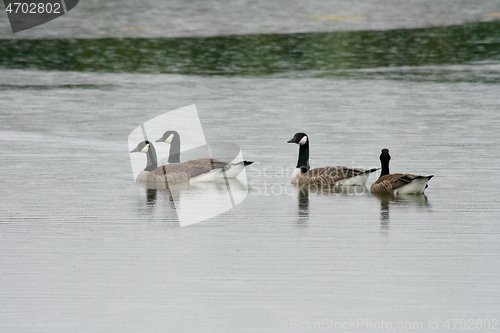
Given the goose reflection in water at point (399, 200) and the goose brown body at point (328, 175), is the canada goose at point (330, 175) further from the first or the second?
the goose reflection in water at point (399, 200)

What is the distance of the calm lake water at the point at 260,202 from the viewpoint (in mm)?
6863

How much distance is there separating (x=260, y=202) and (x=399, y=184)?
196 cm

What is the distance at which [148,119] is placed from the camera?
1878 cm

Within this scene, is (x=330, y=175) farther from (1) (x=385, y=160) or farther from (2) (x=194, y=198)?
(2) (x=194, y=198)

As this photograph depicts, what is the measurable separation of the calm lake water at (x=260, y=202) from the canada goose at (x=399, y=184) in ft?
0.65

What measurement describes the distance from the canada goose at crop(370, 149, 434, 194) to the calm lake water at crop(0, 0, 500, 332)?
7.8 inches

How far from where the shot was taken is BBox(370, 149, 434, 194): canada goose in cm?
1116

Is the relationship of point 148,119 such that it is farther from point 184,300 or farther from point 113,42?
point 113,42

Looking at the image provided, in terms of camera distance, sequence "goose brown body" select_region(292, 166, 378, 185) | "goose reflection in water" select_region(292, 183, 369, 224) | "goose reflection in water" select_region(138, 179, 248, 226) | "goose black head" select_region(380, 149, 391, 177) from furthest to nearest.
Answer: "goose brown body" select_region(292, 166, 378, 185), "goose black head" select_region(380, 149, 391, 177), "goose reflection in water" select_region(292, 183, 369, 224), "goose reflection in water" select_region(138, 179, 248, 226)

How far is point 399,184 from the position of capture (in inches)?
444

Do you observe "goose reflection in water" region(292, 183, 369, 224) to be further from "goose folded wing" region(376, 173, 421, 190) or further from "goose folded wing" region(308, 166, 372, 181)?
"goose folded wing" region(376, 173, 421, 190)

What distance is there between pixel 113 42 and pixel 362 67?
11.7m

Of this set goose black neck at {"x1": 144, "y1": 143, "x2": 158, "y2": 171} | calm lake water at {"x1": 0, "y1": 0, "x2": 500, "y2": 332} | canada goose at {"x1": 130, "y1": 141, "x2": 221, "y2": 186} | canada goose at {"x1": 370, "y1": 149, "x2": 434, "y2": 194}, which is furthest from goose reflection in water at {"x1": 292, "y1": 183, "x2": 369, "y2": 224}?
goose black neck at {"x1": 144, "y1": 143, "x2": 158, "y2": 171}

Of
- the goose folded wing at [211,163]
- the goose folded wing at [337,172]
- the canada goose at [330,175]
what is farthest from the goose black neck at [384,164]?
the goose folded wing at [211,163]
